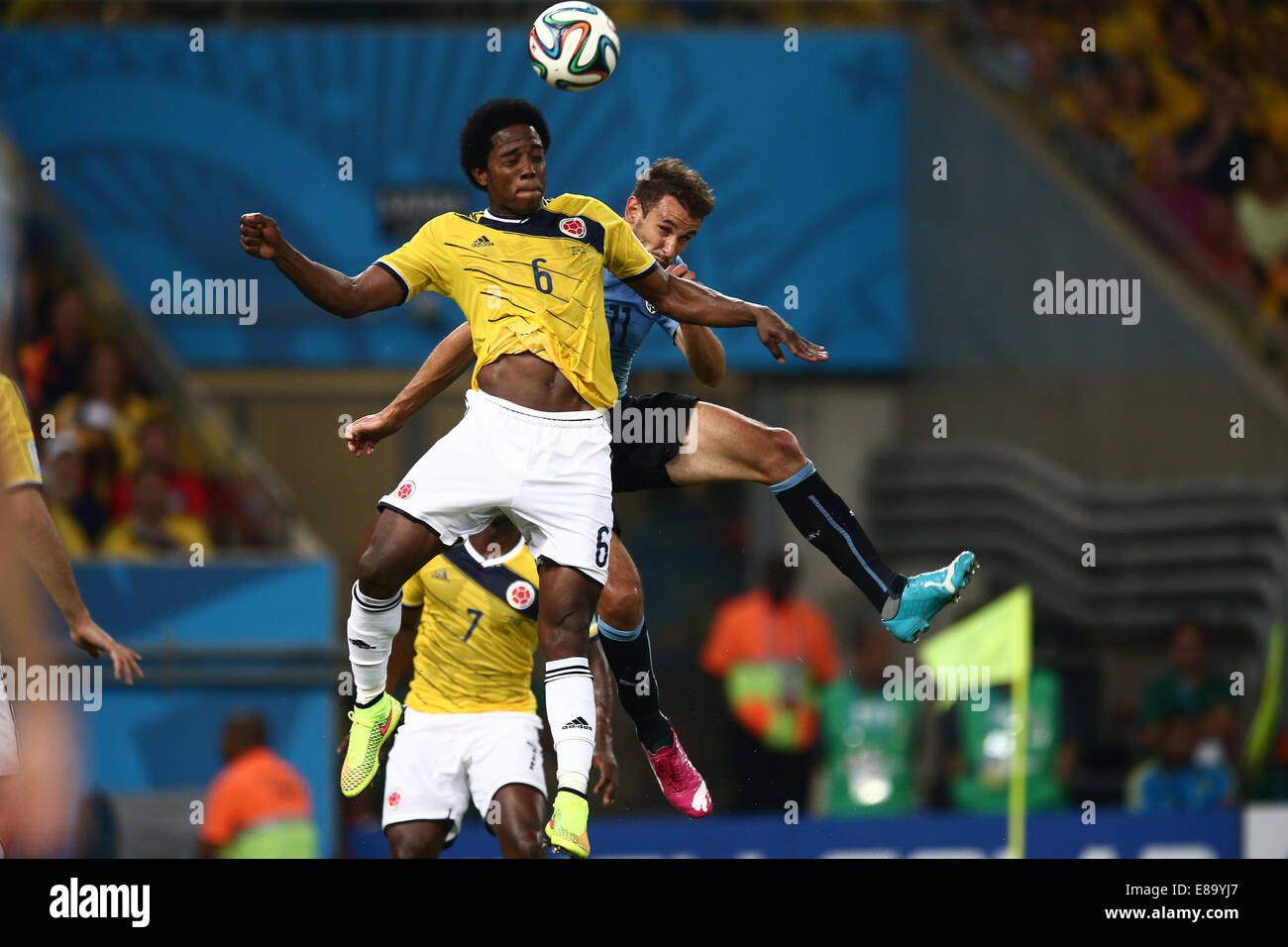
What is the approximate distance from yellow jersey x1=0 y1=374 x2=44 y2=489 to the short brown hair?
8.34ft

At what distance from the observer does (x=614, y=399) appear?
7.11 m

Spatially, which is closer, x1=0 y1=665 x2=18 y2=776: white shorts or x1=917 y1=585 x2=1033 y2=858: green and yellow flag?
x1=0 y1=665 x2=18 y2=776: white shorts

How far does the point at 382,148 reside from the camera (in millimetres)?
11453

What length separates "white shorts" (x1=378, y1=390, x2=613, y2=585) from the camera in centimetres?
684

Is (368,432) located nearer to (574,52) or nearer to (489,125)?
(489,125)

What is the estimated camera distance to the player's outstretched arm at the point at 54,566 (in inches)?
280

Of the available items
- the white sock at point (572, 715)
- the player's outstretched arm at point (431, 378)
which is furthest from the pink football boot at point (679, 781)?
the player's outstretched arm at point (431, 378)

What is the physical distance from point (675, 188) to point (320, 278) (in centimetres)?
165

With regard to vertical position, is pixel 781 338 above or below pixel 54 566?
above

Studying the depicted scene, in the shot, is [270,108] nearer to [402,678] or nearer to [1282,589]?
[402,678]

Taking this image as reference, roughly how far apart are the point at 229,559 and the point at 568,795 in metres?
5.14

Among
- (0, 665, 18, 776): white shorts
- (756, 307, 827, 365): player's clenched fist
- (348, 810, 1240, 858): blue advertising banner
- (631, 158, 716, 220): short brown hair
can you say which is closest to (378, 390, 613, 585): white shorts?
(756, 307, 827, 365): player's clenched fist

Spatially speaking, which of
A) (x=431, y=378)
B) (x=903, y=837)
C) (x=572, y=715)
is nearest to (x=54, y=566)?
(x=431, y=378)

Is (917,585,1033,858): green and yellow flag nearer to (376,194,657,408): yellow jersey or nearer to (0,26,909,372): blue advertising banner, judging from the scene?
(0,26,909,372): blue advertising banner
